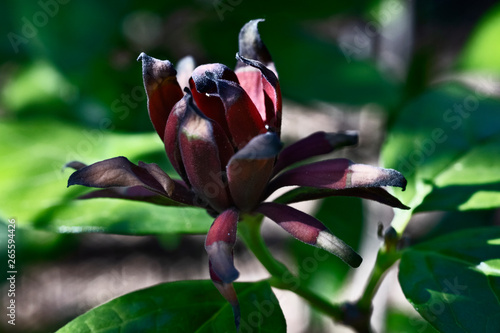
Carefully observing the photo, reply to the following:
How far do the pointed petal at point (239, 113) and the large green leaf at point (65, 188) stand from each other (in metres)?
0.35

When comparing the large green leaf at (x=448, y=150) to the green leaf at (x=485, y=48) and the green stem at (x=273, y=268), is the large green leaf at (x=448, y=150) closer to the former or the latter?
the green stem at (x=273, y=268)

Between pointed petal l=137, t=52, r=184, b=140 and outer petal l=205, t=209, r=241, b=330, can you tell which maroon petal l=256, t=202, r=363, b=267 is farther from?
pointed petal l=137, t=52, r=184, b=140

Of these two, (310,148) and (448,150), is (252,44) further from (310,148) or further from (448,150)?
(448,150)

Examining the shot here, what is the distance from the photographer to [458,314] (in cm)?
94

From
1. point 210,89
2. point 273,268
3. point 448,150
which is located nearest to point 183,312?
point 273,268

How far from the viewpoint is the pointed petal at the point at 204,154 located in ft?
2.73

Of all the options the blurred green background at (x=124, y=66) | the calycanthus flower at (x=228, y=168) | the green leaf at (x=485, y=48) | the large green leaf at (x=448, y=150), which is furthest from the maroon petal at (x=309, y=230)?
the green leaf at (x=485, y=48)

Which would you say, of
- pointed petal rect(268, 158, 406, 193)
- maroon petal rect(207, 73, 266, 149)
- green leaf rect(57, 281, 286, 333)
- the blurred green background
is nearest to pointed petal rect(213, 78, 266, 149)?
maroon petal rect(207, 73, 266, 149)

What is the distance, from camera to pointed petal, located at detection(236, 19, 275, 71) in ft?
3.30

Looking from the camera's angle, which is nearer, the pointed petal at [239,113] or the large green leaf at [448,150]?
the pointed petal at [239,113]

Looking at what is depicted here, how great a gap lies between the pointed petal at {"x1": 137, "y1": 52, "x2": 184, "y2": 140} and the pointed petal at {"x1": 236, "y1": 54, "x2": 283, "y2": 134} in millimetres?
116

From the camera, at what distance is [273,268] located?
1120mm

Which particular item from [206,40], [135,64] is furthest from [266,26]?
[135,64]

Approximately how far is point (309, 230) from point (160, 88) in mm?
334
